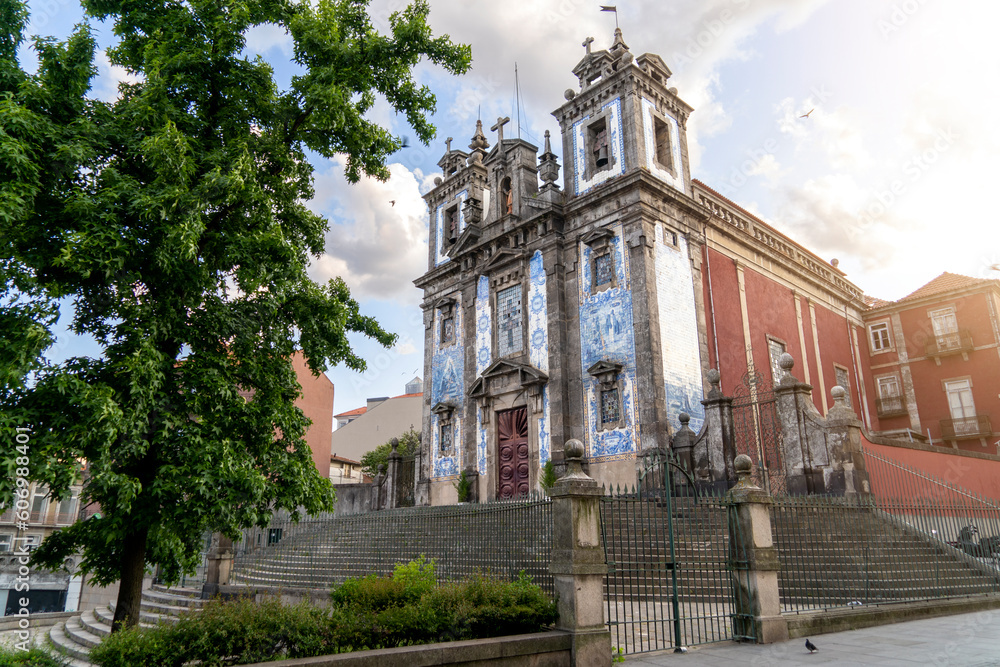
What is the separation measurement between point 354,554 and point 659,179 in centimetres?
1360

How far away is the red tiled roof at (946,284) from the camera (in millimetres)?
29312

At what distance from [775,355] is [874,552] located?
1254 cm

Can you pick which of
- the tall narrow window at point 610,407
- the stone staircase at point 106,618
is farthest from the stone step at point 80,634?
the tall narrow window at point 610,407

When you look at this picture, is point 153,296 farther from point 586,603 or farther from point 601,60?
point 601,60

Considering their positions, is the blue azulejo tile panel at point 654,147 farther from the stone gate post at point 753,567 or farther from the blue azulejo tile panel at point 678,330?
the stone gate post at point 753,567

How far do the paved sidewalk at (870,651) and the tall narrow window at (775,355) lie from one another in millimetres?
14089

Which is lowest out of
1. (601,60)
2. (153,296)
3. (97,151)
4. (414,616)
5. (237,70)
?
(414,616)

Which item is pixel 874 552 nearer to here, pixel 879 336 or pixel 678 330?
pixel 678 330

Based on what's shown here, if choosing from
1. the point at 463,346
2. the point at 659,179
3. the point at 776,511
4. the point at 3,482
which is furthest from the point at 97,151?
the point at 463,346

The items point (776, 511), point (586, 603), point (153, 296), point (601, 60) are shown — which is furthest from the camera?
point (601, 60)

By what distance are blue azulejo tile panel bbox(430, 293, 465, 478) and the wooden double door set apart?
2083 mm

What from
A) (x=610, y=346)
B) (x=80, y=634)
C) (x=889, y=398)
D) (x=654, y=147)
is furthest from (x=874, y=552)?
(x=889, y=398)

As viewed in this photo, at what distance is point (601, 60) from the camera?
21.7 metres

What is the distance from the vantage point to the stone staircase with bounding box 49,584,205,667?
12.9 metres
